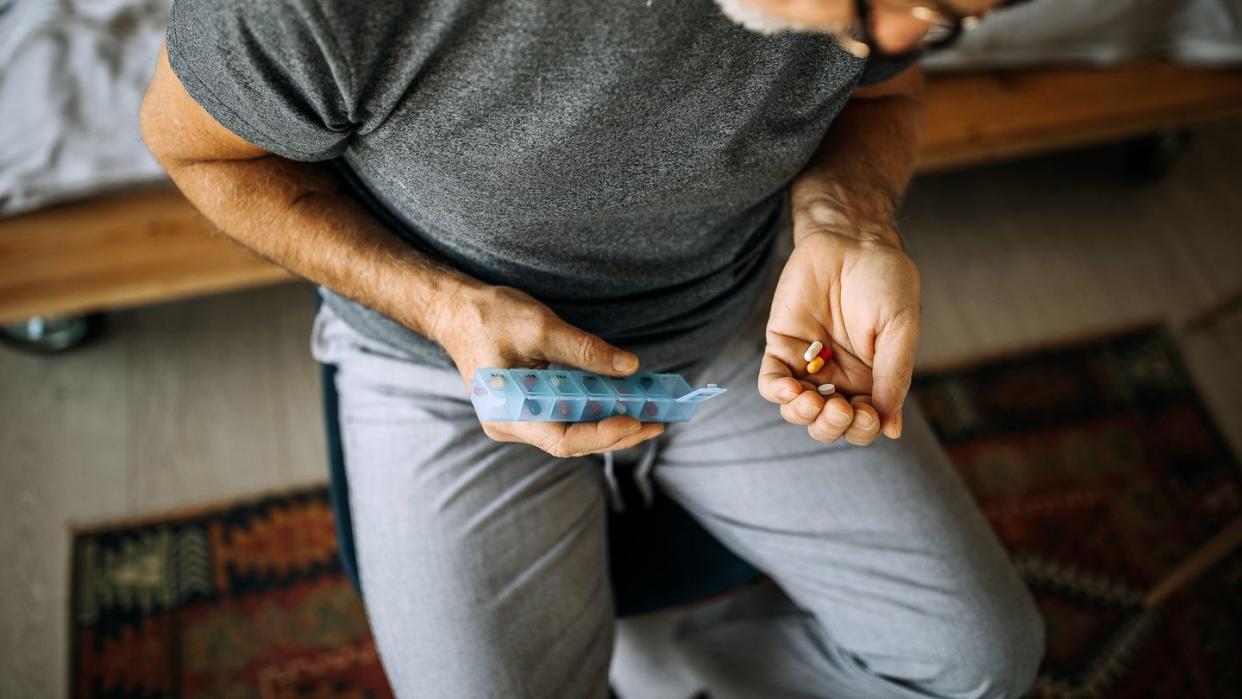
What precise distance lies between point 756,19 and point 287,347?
1.24 meters

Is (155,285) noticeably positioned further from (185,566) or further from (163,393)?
(185,566)

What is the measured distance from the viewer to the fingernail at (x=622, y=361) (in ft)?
2.63

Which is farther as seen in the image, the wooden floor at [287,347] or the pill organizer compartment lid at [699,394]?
the wooden floor at [287,347]

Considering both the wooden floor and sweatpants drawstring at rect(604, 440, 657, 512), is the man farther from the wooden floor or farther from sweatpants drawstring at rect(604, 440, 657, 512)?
the wooden floor

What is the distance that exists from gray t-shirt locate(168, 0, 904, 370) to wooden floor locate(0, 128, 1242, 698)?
76cm

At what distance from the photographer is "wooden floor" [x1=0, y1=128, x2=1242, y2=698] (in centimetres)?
150

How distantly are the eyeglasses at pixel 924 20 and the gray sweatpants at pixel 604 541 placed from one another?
0.43 m

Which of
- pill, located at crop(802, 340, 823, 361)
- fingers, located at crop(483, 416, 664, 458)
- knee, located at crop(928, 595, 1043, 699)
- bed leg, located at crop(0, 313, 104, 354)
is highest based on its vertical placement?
pill, located at crop(802, 340, 823, 361)

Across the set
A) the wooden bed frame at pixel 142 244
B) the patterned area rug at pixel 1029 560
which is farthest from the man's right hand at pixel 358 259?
the patterned area rug at pixel 1029 560

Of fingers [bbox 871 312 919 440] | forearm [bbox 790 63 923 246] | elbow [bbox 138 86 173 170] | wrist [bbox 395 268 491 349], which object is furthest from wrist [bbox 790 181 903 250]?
elbow [bbox 138 86 173 170]

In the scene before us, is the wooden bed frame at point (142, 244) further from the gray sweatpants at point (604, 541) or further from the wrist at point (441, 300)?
the wrist at point (441, 300)

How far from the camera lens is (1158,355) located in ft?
5.77

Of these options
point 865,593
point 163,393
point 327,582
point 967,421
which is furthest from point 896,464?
point 163,393

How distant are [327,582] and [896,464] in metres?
0.93
